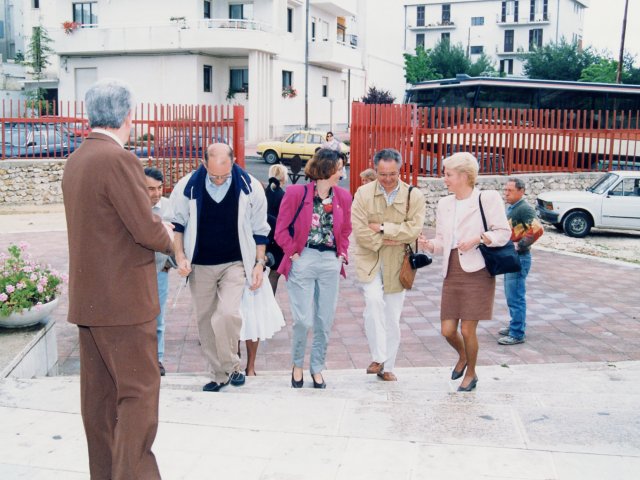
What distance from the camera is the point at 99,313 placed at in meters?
3.24

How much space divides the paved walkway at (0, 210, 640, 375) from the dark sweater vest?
1.52 meters

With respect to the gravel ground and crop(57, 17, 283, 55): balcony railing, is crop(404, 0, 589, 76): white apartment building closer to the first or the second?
crop(57, 17, 283, 55): balcony railing

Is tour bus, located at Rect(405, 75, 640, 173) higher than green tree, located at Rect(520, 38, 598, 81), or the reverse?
green tree, located at Rect(520, 38, 598, 81)

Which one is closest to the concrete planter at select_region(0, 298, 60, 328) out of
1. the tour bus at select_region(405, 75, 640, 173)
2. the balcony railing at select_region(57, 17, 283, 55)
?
the tour bus at select_region(405, 75, 640, 173)

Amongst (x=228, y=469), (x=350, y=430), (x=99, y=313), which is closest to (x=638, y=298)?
(x=350, y=430)

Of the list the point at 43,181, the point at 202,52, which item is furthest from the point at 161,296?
the point at 202,52

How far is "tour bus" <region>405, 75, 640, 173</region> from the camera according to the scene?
51.4ft

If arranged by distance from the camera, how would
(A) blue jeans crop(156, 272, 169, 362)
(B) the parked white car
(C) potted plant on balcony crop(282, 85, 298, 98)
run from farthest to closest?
(C) potted plant on balcony crop(282, 85, 298, 98)
(B) the parked white car
(A) blue jeans crop(156, 272, 169, 362)

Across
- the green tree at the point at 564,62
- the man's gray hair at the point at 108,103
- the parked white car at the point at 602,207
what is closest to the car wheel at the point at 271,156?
the parked white car at the point at 602,207

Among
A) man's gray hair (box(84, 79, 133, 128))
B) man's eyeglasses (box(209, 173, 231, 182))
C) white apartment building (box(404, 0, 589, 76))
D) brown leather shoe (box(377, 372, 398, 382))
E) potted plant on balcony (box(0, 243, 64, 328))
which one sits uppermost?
white apartment building (box(404, 0, 589, 76))

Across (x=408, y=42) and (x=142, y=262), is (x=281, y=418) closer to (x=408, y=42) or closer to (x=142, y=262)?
(x=142, y=262)

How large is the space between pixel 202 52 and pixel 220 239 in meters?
32.7

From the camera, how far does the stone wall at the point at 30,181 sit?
17.8 metres

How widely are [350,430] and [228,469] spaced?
2.79 ft
